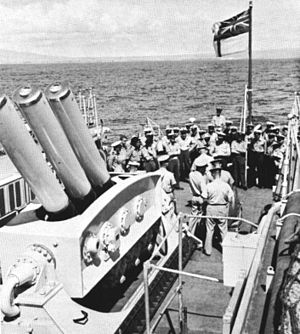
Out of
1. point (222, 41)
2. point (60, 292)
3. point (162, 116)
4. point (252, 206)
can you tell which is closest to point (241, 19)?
point (222, 41)

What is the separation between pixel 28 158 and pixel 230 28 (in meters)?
12.1

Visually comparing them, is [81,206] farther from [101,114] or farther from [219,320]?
[101,114]

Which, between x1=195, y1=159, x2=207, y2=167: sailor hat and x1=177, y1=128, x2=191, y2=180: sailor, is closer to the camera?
x1=195, y1=159, x2=207, y2=167: sailor hat

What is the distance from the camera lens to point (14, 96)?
4.95 meters

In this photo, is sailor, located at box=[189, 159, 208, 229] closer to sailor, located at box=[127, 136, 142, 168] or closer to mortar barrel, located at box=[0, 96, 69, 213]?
sailor, located at box=[127, 136, 142, 168]

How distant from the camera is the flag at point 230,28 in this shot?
50.7ft

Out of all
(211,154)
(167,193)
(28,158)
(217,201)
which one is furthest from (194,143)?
(28,158)

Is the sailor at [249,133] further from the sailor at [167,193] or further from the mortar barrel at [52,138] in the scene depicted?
the mortar barrel at [52,138]

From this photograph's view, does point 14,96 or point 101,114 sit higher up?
point 14,96

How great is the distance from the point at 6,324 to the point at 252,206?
603 centimetres

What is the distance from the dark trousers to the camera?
1098 cm

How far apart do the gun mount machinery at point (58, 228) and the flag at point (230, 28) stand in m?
10.6

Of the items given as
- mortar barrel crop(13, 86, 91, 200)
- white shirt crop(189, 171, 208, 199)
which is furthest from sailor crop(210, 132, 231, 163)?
mortar barrel crop(13, 86, 91, 200)

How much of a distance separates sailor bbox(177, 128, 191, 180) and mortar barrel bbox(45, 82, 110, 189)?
606cm
